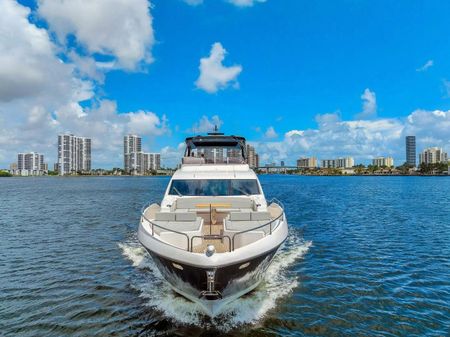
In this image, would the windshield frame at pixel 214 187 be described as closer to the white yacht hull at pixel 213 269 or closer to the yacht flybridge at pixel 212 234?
the yacht flybridge at pixel 212 234

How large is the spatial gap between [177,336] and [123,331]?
153cm

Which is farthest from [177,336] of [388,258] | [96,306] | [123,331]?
[388,258]

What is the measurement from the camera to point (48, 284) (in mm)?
12172

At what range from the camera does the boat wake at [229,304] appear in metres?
9.09

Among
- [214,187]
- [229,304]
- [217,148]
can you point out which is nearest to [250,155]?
[217,148]

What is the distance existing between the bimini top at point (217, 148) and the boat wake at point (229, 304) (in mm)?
6010

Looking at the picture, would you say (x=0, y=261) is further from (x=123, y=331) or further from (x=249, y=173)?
(x=249, y=173)

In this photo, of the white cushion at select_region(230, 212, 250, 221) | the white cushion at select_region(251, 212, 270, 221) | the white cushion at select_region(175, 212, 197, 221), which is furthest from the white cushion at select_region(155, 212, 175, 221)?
the white cushion at select_region(251, 212, 270, 221)

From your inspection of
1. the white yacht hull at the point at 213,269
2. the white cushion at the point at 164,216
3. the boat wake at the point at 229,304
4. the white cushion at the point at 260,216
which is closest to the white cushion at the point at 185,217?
the white cushion at the point at 164,216

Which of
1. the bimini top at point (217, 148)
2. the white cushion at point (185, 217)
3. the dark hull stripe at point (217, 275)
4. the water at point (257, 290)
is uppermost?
→ the bimini top at point (217, 148)

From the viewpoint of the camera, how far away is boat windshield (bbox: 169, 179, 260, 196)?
14.0 meters

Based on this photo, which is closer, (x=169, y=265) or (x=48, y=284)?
(x=169, y=265)

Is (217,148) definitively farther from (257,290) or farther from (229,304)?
(229,304)

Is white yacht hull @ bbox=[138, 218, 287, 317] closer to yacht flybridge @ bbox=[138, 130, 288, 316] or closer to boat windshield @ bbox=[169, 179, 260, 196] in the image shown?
yacht flybridge @ bbox=[138, 130, 288, 316]
